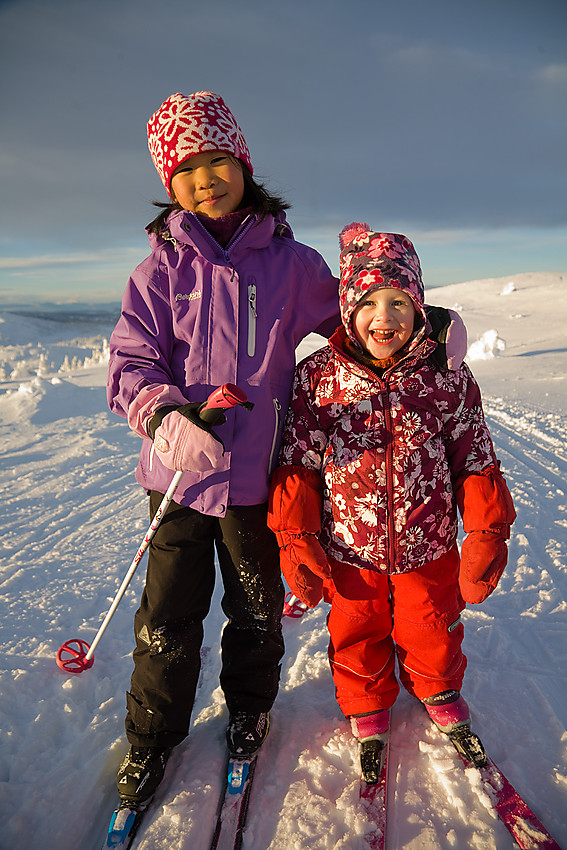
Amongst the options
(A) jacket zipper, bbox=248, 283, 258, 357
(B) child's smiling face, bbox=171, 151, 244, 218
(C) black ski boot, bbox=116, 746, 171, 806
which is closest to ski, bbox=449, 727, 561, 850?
(C) black ski boot, bbox=116, 746, 171, 806

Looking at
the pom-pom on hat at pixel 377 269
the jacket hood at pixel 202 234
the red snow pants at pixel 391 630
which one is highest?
the jacket hood at pixel 202 234

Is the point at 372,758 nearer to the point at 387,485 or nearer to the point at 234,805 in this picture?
the point at 234,805

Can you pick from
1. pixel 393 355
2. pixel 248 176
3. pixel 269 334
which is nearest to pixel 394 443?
pixel 393 355

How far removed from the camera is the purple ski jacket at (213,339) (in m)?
1.78

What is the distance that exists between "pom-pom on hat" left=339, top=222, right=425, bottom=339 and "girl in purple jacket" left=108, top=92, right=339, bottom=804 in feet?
0.67

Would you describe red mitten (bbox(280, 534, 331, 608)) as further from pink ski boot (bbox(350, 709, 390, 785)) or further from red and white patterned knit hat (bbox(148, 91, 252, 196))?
red and white patterned knit hat (bbox(148, 91, 252, 196))

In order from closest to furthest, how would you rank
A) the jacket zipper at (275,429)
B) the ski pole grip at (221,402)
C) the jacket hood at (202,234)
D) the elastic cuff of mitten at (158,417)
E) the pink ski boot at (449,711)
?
1. the ski pole grip at (221,402)
2. the elastic cuff of mitten at (158,417)
3. the jacket hood at (202,234)
4. the jacket zipper at (275,429)
5. the pink ski boot at (449,711)

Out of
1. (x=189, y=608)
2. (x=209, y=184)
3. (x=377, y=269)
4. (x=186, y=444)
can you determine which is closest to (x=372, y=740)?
(x=189, y=608)

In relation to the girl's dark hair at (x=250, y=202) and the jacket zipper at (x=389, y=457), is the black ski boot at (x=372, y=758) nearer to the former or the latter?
the jacket zipper at (x=389, y=457)

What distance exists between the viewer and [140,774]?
181cm

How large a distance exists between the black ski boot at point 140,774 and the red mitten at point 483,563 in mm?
1327

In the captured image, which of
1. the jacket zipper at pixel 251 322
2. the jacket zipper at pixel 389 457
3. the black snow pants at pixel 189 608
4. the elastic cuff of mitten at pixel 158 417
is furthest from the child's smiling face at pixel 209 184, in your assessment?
the black snow pants at pixel 189 608

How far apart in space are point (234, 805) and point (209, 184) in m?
2.29

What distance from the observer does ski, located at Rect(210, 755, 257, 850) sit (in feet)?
5.53
